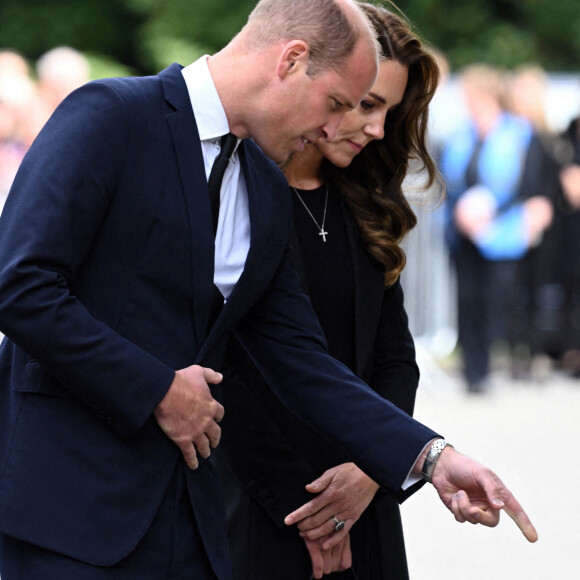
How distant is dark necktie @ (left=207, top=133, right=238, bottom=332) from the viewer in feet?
8.87

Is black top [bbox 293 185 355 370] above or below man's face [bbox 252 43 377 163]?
below

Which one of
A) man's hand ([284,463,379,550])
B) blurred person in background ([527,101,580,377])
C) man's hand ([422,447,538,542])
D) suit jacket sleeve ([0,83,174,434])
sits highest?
suit jacket sleeve ([0,83,174,434])

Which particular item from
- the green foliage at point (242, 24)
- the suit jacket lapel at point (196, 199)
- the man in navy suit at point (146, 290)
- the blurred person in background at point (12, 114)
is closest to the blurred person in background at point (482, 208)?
Answer: the blurred person in background at point (12, 114)

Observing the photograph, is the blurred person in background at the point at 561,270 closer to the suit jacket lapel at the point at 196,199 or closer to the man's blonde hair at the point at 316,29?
the man's blonde hair at the point at 316,29

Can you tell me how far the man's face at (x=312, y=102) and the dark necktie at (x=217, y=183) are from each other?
2.7 inches

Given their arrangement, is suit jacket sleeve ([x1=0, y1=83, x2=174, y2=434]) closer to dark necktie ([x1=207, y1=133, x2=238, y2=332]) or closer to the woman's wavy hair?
dark necktie ([x1=207, y1=133, x2=238, y2=332])

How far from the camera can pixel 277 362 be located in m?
3.05

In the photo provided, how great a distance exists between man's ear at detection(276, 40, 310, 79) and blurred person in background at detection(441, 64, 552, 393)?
748 cm

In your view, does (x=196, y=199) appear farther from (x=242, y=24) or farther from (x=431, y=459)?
(x=242, y=24)

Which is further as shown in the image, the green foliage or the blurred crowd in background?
the green foliage

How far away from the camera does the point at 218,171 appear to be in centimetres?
273

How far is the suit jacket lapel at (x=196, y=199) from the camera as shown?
2.61m

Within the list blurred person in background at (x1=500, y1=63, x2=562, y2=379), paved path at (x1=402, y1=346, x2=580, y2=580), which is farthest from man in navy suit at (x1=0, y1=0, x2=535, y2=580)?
blurred person in background at (x1=500, y1=63, x2=562, y2=379)

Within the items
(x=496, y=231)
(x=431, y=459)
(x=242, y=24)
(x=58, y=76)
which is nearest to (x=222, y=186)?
(x=431, y=459)
